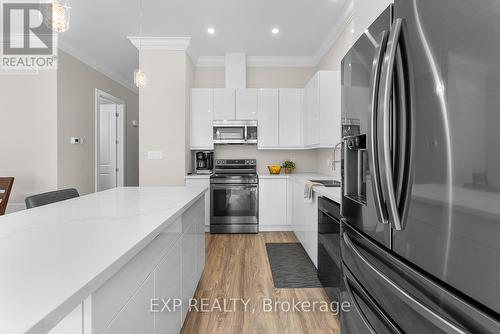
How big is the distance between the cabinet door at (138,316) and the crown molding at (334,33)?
10.9 feet

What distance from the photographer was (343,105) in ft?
4.42

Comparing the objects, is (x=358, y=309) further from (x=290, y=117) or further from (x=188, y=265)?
(x=290, y=117)

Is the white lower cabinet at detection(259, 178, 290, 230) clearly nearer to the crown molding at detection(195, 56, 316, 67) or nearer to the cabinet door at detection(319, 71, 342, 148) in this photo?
the cabinet door at detection(319, 71, 342, 148)

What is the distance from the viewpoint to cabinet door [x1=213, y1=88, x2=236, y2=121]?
4.53 meters

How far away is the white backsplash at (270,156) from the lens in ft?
16.0

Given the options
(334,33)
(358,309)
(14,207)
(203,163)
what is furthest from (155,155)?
(358,309)

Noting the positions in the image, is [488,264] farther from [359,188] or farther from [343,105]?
[343,105]

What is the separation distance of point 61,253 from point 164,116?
3.60m

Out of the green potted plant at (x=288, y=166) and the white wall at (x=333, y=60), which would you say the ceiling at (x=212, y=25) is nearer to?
the white wall at (x=333, y=60)

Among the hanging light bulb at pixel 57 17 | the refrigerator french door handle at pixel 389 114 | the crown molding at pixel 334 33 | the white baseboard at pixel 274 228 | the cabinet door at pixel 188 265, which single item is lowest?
the white baseboard at pixel 274 228

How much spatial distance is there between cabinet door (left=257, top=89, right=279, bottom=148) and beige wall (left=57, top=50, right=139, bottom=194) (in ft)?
9.55

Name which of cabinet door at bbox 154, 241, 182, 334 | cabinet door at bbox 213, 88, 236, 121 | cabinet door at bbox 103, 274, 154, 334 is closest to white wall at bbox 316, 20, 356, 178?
cabinet door at bbox 213, 88, 236, 121

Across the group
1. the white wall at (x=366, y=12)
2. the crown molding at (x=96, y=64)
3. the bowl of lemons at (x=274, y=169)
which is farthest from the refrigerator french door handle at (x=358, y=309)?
the crown molding at (x=96, y=64)

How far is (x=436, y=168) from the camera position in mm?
651
